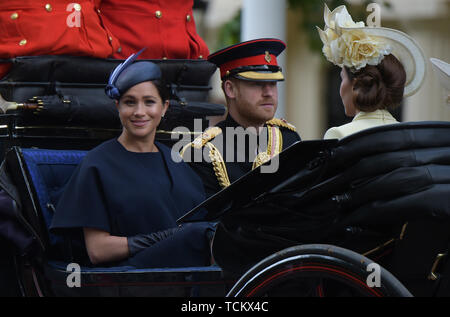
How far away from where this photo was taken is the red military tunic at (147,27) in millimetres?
3955

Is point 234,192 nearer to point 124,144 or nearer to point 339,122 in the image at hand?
point 124,144

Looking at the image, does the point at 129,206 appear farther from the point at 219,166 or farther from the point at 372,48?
the point at 372,48

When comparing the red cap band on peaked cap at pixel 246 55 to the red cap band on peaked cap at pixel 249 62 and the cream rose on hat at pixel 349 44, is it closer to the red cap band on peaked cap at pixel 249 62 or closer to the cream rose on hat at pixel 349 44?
the red cap band on peaked cap at pixel 249 62

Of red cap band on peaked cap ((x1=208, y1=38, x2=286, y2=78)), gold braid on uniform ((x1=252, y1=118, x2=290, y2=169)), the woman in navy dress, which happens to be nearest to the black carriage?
the woman in navy dress

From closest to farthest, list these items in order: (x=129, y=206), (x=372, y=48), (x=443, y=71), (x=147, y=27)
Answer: (x=443, y=71), (x=372, y=48), (x=129, y=206), (x=147, y=27)

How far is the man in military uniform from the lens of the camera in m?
3.50

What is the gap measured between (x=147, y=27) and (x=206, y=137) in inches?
29.4

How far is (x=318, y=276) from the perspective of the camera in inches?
92.7

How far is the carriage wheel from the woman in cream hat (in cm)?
64

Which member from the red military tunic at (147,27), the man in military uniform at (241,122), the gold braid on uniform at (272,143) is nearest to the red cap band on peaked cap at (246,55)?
the man in military uniform at (241,122)

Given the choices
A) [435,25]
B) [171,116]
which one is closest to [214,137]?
[171,116]

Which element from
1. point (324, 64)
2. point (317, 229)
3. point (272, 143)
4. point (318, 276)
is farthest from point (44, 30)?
point (324, 64)

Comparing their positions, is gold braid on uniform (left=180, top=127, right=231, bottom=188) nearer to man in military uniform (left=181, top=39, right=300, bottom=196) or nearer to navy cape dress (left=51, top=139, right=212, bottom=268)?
man in military uniform (left=181, top=39, right=300, bottom=196)

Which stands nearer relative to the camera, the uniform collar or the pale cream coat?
the pale cream coat
